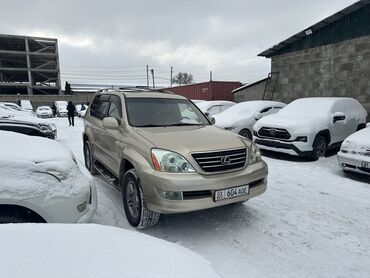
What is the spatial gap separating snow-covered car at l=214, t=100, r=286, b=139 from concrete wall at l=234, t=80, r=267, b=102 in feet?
15.2

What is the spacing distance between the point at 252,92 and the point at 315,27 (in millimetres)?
4745

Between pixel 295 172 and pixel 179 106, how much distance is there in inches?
134

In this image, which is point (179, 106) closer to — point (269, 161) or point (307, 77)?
point (269, 161)

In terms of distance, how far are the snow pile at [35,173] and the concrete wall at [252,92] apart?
13790 millimetres

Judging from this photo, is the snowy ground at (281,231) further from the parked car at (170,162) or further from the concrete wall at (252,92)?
the concrete wall at (252,92)

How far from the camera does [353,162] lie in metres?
6.04

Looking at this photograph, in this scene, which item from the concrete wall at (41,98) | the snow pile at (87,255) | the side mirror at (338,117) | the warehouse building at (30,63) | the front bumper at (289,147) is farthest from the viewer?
the warehouse building at (30,63)

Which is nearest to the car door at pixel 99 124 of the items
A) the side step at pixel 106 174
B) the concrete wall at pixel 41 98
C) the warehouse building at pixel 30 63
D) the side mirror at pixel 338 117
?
the side step at pixel 106 174

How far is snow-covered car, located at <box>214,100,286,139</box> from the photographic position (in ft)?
32.1

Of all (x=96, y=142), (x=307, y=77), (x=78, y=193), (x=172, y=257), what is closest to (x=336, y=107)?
(x=307, y=77)

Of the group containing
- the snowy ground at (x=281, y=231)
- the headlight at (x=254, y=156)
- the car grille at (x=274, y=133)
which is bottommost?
the snowy ground at (x=281, y=231)

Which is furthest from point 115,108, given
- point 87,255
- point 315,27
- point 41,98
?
point 41,98

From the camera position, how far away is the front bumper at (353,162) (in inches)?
231

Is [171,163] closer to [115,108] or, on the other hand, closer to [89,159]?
[115,108]
